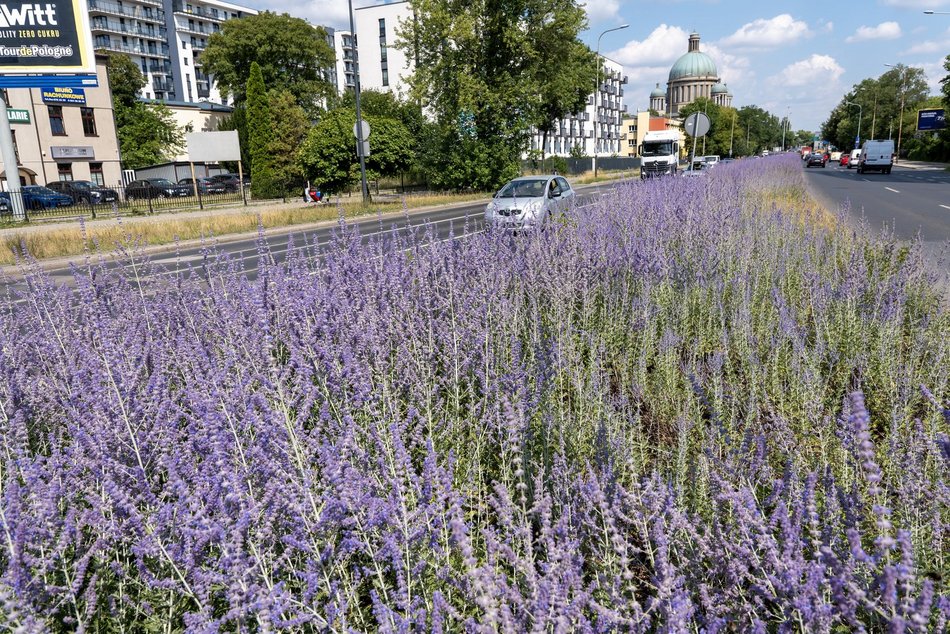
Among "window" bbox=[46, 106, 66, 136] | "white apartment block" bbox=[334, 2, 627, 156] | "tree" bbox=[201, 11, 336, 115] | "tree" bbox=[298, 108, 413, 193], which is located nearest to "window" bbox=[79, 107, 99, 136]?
"window" bbox=[46, 106, 66, 136]

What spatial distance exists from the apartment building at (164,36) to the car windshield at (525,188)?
77.5 m

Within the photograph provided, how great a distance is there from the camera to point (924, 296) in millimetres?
5316

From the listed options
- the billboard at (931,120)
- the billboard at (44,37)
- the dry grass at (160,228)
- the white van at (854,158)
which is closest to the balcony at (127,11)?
the billboard at (44,37)

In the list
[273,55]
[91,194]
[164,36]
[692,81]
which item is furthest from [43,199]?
[692,81]

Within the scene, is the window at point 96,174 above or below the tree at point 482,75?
below

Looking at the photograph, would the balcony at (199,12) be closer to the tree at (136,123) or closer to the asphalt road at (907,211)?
the tree at (136,123)

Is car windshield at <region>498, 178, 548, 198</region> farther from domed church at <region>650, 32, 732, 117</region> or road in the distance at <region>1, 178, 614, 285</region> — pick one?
domed church at <region>650, 32, 732, 117</region>

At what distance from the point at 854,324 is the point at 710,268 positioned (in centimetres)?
140

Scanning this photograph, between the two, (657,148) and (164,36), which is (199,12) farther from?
(657,148)

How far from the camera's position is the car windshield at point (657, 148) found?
39.3 m

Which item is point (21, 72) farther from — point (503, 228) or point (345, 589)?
point (345, 589)

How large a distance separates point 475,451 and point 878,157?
55.5 m

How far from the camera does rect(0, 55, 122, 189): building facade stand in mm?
43250

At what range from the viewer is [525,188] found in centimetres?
1680
